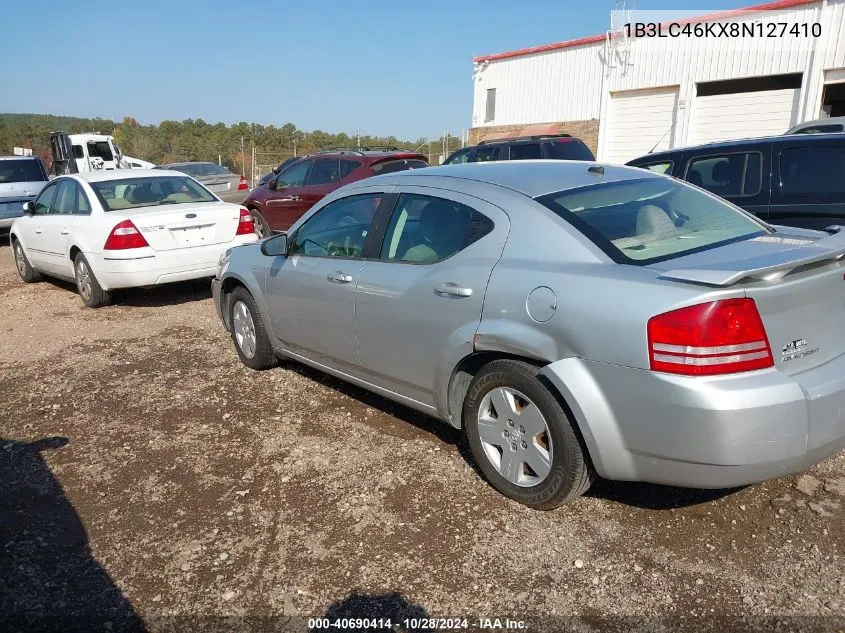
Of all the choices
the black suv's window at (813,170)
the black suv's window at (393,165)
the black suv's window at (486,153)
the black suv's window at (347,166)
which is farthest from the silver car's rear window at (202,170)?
the black suv's window at (813,170)

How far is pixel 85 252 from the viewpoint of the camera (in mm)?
7570

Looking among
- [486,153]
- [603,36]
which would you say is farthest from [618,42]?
[486,153]

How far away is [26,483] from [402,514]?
2.21 meters

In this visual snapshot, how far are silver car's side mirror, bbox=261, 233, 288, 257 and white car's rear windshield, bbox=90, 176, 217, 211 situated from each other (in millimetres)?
3526

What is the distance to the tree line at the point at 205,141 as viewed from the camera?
39719 mm

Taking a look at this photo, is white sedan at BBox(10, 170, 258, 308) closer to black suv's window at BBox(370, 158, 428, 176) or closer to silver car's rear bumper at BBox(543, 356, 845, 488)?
black suv's window at BBox(370, 158, 428, 176)

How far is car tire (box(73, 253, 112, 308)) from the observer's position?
7.62 m

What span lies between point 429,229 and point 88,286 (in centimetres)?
559

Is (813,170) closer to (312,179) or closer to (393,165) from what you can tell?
(393,165)

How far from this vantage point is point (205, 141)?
53.2 metres

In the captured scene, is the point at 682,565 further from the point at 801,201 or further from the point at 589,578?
the point at 801,201

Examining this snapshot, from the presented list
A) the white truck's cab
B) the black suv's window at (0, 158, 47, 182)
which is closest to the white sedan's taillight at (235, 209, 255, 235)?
the black suv's window at (0, 158, 47, 182)

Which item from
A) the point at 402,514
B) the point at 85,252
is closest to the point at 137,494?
the point at 402,514

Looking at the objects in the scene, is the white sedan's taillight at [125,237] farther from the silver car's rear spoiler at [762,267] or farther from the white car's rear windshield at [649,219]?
the silver car's rear spoiler at [762,267]
